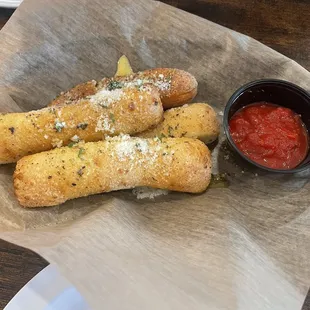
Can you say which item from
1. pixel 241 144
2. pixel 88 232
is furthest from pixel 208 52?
pixel 88 232

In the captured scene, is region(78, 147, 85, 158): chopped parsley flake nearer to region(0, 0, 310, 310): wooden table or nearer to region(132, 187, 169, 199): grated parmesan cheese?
region(132, 187, 169, 199): grated parmesan cheese

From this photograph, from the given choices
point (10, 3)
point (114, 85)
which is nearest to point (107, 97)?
point (114, 85)

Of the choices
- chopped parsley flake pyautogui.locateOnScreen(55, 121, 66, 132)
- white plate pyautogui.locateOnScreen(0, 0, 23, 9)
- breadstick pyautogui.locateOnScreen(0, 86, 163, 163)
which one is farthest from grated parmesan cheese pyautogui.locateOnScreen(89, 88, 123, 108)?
white plate pyautogui.locateOnScreen(0, 0, 23, 9)

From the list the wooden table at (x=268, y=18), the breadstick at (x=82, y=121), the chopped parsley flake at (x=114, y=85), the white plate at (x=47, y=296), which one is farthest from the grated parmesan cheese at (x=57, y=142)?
the wooden table at (x=268, y=18)

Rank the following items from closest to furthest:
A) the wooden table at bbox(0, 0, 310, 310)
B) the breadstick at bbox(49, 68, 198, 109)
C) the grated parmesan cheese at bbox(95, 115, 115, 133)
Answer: the grated parmesan cheese at bbox(95, 115, 115, 133) < the breadstick at bbox(49, 68, 198, 109) < the wooden table at bbox(0, 0, 310, 310)

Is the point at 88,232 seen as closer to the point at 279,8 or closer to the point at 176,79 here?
the point at 176,79

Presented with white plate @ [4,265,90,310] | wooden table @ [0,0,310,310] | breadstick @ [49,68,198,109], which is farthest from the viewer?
wooden table @ [0,0,310,310]
